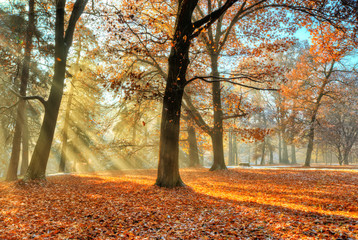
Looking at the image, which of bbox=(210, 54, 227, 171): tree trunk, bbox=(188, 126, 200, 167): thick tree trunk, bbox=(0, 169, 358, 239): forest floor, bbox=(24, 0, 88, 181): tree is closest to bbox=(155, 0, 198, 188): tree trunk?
bbox=(0, 169, 358, 239): forest floor

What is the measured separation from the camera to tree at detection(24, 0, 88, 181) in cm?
894

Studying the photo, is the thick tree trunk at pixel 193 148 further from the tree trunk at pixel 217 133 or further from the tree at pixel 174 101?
the tree at pixel 174 101

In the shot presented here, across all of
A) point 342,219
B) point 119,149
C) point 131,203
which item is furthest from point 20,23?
point 342,219

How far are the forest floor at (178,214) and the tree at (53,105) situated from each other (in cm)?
134

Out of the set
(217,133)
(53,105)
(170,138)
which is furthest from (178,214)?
(217,133)

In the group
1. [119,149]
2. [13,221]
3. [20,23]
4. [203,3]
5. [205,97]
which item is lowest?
[13,221]

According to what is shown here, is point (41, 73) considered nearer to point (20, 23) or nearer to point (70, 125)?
point (20, 23)

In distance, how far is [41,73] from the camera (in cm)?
1516

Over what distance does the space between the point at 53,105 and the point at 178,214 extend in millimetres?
7235

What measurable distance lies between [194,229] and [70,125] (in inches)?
708

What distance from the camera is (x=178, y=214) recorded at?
16.9ft

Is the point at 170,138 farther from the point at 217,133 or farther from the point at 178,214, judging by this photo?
the point at 217,133

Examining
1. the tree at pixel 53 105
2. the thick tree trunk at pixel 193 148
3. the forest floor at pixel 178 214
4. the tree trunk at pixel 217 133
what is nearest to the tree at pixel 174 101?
the forest floor at pixel 178 214

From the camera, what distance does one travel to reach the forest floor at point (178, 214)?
397 centimetres
